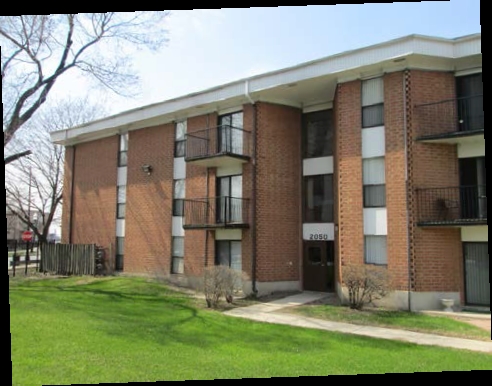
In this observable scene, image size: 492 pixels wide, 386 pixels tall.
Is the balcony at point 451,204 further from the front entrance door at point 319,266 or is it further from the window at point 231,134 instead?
the window at point 231,134

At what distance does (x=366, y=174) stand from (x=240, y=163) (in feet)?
16.3

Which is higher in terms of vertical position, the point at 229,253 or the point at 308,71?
the point at 308,71

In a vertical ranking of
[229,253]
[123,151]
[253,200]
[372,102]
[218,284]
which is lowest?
[218,284]

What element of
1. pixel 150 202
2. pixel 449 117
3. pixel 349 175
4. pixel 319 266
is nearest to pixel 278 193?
A: pixel 319 266

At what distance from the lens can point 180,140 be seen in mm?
19734

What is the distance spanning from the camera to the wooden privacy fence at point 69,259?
Answer: 21.9m

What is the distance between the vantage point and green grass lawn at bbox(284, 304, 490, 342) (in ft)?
34.7

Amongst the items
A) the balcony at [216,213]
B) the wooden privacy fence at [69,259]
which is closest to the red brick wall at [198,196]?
the balcony at [216,213]

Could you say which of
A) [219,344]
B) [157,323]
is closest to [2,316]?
[219,344]

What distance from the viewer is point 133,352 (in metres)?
7.81

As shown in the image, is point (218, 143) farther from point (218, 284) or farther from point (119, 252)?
point (119, 252)

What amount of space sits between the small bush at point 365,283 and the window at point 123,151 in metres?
12.9

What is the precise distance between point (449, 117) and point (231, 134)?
25.7 feet

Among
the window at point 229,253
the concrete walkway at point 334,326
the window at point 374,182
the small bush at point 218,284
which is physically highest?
the window at point 374,182
